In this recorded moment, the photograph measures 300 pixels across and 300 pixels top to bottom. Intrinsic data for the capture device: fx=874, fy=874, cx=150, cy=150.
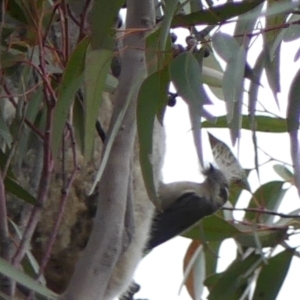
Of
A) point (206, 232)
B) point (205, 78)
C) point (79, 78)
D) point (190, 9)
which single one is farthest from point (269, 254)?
point (79, 78)

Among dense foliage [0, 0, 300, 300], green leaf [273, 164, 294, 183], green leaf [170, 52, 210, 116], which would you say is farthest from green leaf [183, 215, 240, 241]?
green leaf [170, 52, 210, 116]

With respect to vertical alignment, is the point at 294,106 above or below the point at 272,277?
above

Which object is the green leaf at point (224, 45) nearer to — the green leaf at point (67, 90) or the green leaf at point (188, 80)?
the green leaf at point (188, 80)

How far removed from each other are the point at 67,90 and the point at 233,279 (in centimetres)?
72

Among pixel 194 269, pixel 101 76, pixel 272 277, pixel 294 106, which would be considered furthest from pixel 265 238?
pixel 101 76

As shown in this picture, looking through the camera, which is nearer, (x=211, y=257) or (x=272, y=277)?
(x=272, y=277)

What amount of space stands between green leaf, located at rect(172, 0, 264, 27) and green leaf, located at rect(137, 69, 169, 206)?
57mm

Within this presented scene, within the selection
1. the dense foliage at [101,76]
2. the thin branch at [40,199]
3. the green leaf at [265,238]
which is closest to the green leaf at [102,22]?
the dense foliage at [101,76]

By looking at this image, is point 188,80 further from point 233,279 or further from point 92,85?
point 233,279

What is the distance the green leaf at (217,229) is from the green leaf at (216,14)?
2.28ft

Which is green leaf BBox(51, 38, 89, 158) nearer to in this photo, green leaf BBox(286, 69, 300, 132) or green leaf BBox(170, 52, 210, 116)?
green leaf BBox(170, 52, 210, 116)

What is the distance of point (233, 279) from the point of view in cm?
154

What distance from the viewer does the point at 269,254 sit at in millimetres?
1566

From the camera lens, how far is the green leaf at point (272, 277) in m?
1.51
